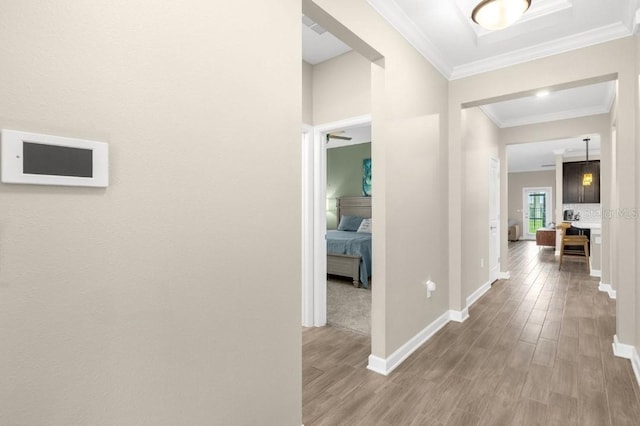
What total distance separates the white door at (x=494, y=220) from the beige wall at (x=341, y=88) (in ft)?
9.74

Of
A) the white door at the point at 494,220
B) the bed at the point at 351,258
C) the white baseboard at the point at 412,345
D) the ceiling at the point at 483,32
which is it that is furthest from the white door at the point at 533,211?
the white baseboard at the point at 412,345

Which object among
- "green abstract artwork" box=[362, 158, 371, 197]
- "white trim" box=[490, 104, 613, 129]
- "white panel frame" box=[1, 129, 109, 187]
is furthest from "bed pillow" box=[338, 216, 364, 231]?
"white panel frame" box=[1, 129, 109, 187]

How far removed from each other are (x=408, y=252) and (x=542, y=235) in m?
8.59

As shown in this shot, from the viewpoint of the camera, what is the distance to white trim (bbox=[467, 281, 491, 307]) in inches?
159

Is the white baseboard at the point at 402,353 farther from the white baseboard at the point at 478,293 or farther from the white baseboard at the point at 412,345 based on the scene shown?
the white baseboard at the point at 478,293

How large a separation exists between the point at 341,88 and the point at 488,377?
2.75 metres

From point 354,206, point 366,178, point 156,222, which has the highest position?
point 366,178

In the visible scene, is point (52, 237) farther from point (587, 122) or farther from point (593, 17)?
point (587, 122)

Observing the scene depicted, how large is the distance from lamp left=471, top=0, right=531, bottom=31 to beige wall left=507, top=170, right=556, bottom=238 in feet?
38.7

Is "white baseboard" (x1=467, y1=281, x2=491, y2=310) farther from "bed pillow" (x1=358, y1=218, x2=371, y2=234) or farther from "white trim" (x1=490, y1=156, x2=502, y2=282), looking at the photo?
"bed pillow" (x1=358, y1=218, x2=371, y2=234)

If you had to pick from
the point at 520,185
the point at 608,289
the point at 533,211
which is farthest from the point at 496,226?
the point at 533,211

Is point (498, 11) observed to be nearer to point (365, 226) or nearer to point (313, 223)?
point (313, 223)

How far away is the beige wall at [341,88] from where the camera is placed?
10.1ft

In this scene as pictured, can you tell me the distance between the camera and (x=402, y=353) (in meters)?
2.63
